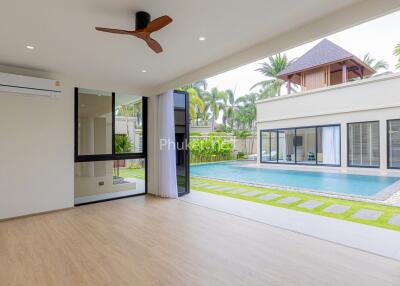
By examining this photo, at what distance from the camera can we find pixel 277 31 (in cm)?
296

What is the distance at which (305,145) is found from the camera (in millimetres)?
11133

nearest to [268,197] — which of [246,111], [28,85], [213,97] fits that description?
[28,85]

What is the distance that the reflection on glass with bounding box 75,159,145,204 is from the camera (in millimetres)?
5266

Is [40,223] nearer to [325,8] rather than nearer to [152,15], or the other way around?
[152,15]

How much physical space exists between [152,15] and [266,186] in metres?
5.48

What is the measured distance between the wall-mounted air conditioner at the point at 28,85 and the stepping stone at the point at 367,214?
580 centimetres

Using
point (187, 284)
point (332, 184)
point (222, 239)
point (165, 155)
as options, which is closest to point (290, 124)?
point (332, 184)

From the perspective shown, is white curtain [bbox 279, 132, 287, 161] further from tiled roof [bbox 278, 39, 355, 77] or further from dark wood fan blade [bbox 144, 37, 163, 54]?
dark wood fan blade [bbox 144, 37, 163, 54]

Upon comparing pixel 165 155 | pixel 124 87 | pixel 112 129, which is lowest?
pixel 165 155

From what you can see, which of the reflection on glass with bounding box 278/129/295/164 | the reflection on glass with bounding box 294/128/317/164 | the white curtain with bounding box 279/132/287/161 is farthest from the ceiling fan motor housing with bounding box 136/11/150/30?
the white curtain with bounding box 279/132/287/161

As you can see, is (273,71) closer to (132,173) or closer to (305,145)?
(305,145)

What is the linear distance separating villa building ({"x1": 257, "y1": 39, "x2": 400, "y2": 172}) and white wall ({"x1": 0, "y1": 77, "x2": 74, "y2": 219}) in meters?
→ 9.34

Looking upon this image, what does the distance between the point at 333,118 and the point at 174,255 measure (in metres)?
9.45

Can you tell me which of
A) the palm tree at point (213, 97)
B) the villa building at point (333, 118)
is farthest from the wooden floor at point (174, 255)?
the palm tree at point (213, 97)
